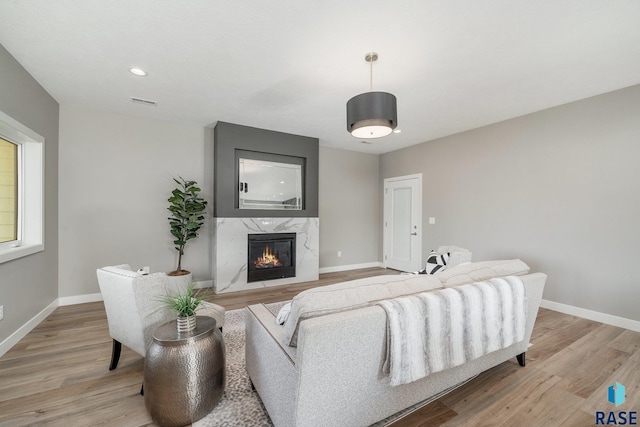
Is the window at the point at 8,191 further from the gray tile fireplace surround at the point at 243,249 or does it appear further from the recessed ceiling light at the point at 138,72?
the gray tile fireplace surround at the point at 243,249

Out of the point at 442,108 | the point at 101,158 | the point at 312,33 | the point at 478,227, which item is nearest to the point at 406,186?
the point at 478,227

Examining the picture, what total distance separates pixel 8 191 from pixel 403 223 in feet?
19.4

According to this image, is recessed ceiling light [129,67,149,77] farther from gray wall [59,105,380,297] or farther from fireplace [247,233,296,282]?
fireplace [247,233,296,282]

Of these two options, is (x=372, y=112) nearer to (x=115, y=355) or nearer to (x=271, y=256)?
(x=115, y=355)

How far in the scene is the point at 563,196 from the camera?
3.45 m

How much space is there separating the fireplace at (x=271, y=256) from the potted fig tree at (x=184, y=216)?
35.6 inches

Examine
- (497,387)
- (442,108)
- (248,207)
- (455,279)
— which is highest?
(442,108)

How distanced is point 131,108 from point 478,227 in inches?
221

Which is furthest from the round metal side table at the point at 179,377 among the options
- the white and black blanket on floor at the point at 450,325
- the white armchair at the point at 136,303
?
the white and black blanket on floor at the point at 450,325

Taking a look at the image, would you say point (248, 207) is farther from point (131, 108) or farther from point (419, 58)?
point (419, 58)

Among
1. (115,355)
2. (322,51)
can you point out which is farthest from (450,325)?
(115,355)

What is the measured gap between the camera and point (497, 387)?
194 cm

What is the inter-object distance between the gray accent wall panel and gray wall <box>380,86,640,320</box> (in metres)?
2.62

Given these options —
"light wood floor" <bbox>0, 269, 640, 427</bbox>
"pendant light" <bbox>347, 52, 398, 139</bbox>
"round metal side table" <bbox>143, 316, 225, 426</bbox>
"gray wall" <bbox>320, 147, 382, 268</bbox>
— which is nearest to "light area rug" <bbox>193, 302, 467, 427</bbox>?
"round metal side table" <bbox>143, 316, 225, 426</bbox>
